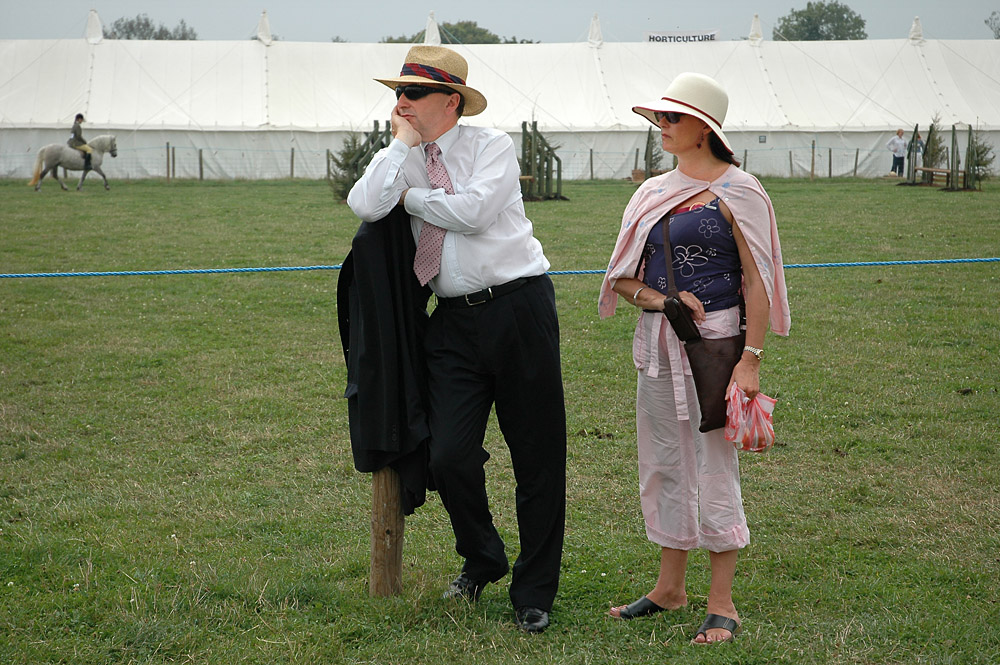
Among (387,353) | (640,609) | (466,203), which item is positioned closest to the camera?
(466,203)

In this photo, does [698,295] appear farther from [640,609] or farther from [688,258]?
[640,609]

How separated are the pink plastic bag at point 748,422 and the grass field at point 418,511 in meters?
0.67

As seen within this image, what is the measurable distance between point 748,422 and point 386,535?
4.28 feet

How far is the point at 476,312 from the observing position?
3.38m

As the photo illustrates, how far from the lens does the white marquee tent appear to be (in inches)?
1281

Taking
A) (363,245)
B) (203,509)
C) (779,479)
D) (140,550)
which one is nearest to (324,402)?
(203,509)

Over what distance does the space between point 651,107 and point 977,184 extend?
26864 millimetres

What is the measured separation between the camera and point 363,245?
10.9ft

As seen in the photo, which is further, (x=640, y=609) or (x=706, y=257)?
(x=640, y=609)

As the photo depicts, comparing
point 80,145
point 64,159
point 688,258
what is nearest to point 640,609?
point 688,258

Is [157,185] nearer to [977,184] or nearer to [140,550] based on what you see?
[977,184]

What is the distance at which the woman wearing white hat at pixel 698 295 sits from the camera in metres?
3.32

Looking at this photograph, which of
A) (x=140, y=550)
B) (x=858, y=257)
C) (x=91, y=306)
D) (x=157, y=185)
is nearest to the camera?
(x=140, y=550)

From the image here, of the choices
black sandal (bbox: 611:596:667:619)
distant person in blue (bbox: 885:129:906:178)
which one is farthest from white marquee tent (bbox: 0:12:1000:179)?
black sandal (bbox: 611:596:667:619)
